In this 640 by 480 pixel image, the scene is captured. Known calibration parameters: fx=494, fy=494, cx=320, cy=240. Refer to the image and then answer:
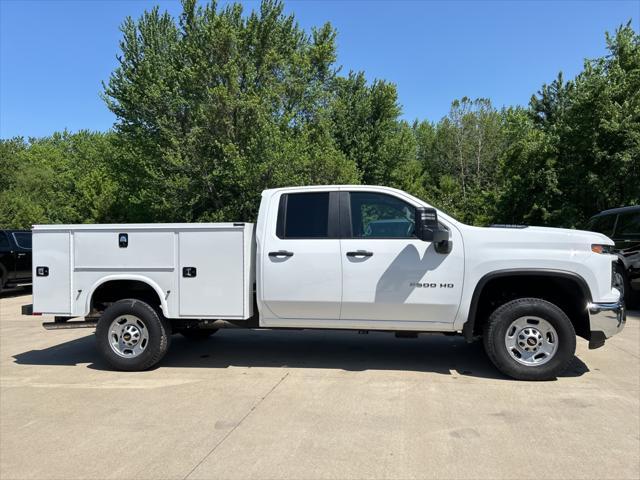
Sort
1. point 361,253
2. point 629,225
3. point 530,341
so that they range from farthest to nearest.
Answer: point 629,225 < point 361,253 < point 530,341

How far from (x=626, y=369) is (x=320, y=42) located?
2717cm

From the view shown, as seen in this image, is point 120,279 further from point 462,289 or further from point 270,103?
point 270,103

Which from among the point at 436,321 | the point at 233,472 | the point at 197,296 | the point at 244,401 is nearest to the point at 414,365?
the point at 436,321

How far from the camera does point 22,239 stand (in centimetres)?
1491

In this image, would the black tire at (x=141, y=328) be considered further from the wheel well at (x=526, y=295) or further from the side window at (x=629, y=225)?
the side window at (x=629, y=225)

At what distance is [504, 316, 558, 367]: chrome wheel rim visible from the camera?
534 centimetres

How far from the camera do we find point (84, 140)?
63.9 meters

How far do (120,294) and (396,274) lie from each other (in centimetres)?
355

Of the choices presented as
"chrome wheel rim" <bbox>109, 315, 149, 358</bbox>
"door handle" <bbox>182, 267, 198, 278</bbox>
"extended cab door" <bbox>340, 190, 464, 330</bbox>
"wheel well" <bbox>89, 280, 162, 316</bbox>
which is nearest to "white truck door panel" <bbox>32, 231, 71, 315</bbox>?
"wheel well" <bbox>89, 280, 162, 316</bbox>

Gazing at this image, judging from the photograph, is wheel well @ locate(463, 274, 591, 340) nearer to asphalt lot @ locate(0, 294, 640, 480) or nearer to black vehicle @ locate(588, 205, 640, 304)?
asphalt lot @ locate(0, 294, 640, 480)

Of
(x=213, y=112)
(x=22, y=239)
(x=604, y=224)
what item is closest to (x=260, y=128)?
(x=213, y=112)

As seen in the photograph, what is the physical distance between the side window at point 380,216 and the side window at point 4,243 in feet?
41.5

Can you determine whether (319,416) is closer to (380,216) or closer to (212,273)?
(212,273)

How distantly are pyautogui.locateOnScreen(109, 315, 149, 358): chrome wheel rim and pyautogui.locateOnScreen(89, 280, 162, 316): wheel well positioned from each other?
298 mm
